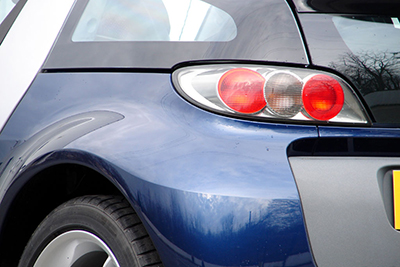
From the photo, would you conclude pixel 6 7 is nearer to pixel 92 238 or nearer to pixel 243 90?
pixel 92 238

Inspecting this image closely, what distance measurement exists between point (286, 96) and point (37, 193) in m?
1.00

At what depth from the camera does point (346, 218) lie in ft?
3.94

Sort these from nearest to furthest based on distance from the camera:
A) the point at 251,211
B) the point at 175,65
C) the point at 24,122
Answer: the point at 251,211 → the point at 175,65 → the point at 24,122

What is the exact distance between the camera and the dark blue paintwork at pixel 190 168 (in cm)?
117

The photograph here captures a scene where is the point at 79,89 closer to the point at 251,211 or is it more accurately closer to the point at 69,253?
the point at 69,253

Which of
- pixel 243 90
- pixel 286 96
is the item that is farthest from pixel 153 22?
pixel 286 96

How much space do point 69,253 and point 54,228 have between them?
108 mm

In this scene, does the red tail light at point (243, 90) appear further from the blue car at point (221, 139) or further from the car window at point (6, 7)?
the car window at point (6, 7)

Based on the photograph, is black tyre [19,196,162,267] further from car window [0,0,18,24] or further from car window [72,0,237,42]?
car window [0,0,18,24]

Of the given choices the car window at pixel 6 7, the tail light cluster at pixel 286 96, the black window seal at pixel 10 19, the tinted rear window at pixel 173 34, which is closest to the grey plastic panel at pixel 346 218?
the tail light cluster at pixel 286 96

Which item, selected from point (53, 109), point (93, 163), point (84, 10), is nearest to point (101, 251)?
point (93, 163)

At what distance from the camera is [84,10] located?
179 centimetres

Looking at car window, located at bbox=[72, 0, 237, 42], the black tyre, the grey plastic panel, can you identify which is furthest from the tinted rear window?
the black tyre

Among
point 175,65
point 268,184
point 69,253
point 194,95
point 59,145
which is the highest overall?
point 175,65
